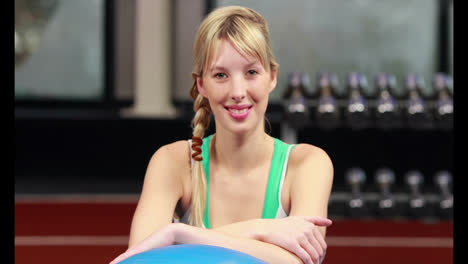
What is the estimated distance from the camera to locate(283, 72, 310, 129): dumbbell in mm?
3830

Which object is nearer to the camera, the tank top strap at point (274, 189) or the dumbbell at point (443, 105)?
the tank top strap at point (274, 189)

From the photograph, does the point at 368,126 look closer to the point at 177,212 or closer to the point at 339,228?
the point at 339,228

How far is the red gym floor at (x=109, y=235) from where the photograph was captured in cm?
337

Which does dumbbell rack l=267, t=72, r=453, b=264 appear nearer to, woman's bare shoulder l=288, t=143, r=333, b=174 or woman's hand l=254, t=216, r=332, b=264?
woman's bare shoulder l=288, t=143, r=333, b=174

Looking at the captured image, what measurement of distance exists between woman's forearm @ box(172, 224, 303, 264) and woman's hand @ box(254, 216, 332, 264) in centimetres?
2

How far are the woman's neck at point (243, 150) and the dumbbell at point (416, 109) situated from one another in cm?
252

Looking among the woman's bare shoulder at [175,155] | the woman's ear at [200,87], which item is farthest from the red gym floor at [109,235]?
the woman's ear at [200,87]

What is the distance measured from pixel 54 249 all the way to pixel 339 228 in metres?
1.89

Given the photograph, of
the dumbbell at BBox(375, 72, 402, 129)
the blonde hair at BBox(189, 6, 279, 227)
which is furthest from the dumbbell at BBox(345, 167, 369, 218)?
the blonde hair at BBox(189, 6, 279, 227)

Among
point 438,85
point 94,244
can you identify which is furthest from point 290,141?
point 94,244

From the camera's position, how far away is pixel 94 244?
3600mm

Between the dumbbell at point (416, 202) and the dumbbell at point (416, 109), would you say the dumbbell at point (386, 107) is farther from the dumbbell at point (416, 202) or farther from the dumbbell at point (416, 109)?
the dumbbell at point (416, 202)

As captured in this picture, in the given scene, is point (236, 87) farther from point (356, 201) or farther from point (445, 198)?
point (445, 198)

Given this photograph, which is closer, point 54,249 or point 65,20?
point 54,249
